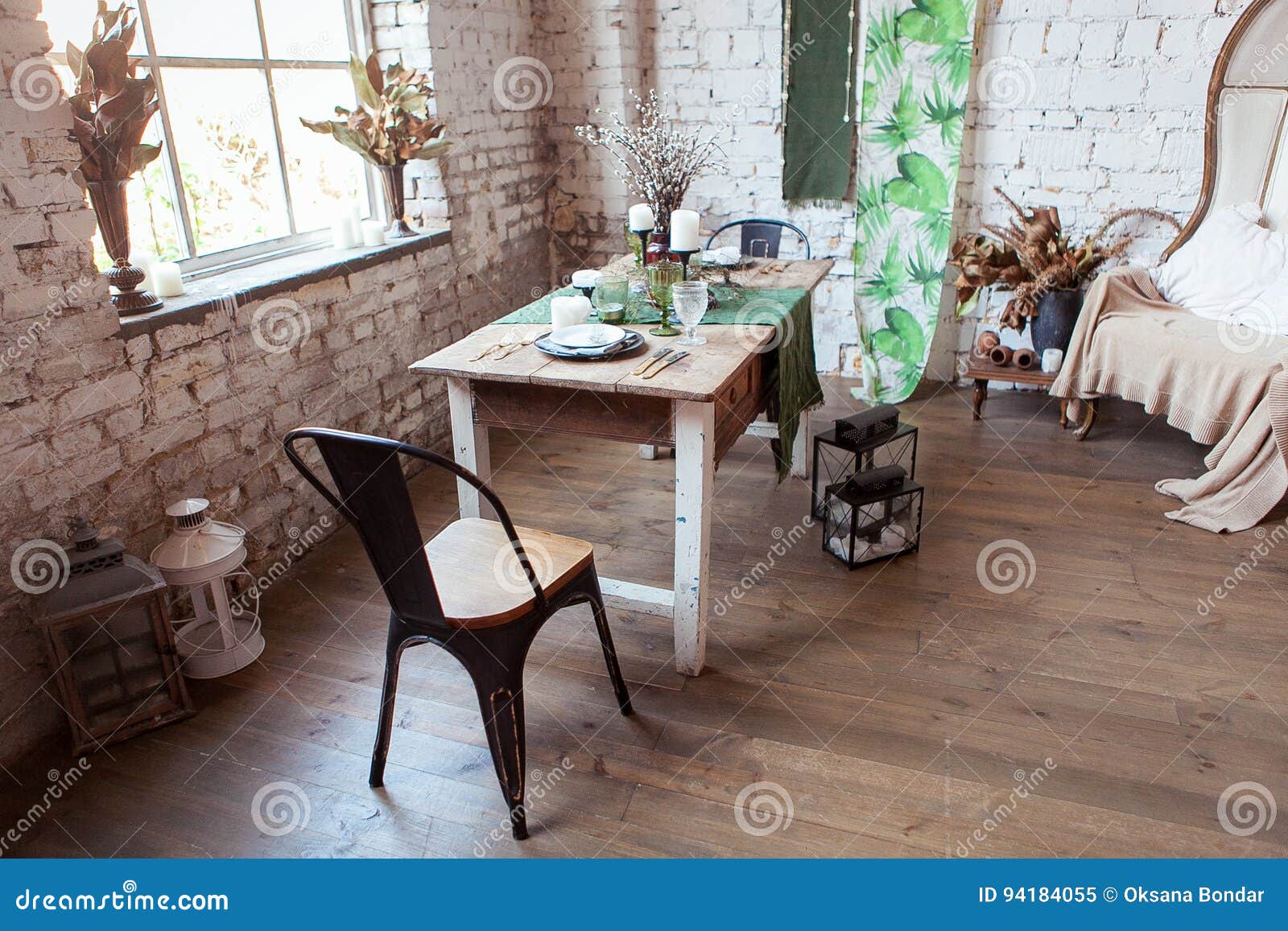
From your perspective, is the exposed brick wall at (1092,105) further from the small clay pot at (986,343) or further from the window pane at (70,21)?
the window pane at (70,21)

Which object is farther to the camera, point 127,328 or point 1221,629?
point 1221,629

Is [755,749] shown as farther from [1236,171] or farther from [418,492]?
[1236,171]

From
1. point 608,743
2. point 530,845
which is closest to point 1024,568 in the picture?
point 608,743

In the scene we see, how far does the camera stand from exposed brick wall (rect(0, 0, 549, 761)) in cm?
200

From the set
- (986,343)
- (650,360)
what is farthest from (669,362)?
(986,343)

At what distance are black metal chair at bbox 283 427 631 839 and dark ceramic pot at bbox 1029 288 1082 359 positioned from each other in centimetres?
261

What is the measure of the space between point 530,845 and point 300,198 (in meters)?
2.36

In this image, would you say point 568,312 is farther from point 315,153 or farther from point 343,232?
point 315,153

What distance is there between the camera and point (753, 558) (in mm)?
2844

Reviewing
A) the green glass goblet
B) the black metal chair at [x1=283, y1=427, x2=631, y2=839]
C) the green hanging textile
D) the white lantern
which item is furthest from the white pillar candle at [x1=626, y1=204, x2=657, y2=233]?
the green hanging textile

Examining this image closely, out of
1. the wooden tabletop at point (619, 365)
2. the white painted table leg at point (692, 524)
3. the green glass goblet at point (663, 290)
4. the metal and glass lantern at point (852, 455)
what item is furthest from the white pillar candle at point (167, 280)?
the metal and glass lantern at point (852, 455)

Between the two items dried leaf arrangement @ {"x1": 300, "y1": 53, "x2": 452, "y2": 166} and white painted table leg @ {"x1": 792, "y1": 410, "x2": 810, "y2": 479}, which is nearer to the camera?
dried leaf arrangement @ {"x1": 300, "y1": 53, "x2": 452, "y2": 166}

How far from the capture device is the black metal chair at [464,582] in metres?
1.59

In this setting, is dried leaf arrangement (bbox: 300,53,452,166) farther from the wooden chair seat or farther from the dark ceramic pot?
the dark ceramic pot
